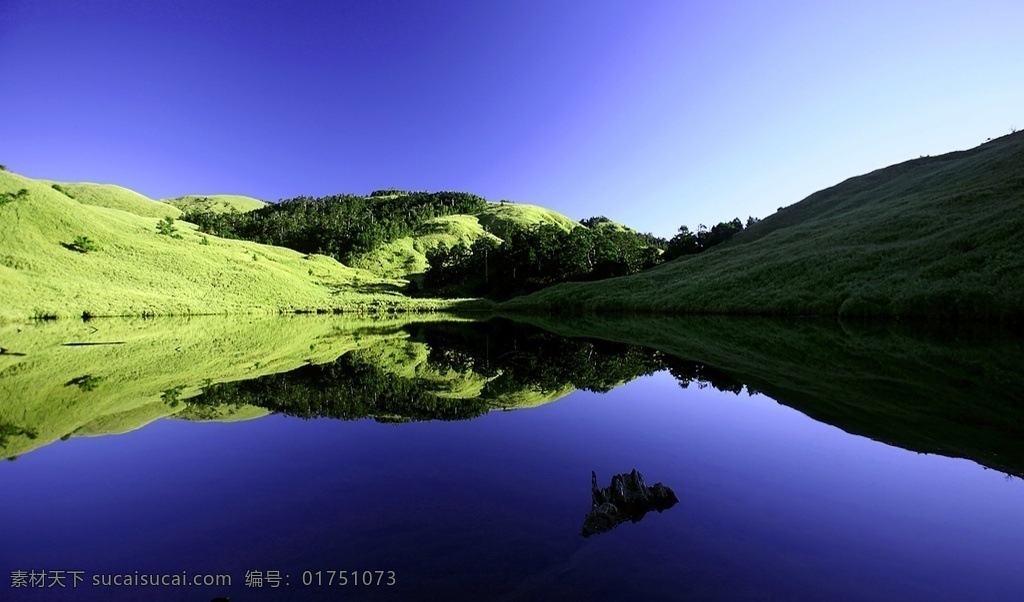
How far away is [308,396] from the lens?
17141 mm

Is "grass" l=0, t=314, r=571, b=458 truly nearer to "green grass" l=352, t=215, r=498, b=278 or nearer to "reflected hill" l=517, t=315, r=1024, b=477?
"reflected hill" l=517, t=315, r=1024, b=477

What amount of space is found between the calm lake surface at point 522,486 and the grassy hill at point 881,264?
94.1 ft

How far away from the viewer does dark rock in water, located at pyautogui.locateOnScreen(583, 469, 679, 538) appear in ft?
23.6

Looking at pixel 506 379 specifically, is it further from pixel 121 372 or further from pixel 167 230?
pixel 167 230

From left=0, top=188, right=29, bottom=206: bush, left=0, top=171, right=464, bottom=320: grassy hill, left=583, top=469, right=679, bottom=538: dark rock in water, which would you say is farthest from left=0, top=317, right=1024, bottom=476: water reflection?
left=0, top=188, right=29, bottom=206: bush

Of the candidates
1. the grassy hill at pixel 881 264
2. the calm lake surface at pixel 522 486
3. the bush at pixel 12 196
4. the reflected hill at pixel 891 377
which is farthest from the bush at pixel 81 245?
the reflected hill at pixel 891 377

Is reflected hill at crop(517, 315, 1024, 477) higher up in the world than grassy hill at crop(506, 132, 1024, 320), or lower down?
lower down

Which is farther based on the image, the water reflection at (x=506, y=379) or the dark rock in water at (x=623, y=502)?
the water reflection at (x=506, y=379)

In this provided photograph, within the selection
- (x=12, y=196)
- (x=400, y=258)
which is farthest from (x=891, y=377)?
(x=400, y=258)

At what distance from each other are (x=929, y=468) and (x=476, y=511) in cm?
961

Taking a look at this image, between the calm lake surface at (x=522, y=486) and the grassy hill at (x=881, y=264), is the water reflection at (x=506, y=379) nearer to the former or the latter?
the calm lake surface at (x=522, y=486)

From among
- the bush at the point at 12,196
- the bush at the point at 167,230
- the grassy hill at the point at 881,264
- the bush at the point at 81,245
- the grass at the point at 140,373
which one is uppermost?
the bush at the point at 12,196

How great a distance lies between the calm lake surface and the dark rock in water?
0.19m

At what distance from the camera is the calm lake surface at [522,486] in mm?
5895
